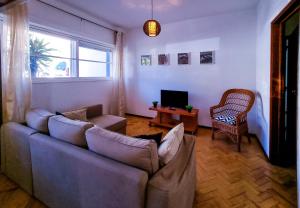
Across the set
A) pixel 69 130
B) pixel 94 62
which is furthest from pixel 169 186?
pixel 94 62

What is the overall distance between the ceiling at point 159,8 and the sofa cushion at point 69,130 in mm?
2444

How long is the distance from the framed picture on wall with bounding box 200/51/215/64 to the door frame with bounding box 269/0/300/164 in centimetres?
154

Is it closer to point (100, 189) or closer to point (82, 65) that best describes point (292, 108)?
point (100, 189)

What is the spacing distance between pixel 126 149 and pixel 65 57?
3.15 metres

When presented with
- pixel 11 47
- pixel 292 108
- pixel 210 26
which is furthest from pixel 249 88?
pixel 11 47

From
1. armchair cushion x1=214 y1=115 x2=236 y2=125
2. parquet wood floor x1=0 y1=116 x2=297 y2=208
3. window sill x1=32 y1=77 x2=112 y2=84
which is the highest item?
window sill x1=32 y1=77 x2=112 y2=84

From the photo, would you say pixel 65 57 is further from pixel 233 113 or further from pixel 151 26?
pixel 233 113

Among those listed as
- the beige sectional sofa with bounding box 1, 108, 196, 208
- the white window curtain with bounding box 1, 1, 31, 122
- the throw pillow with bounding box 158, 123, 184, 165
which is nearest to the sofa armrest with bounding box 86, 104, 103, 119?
the white window curtain with bounding box 1, 1, 31, 122

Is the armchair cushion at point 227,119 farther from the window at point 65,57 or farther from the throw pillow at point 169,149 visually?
the window at point 65,57

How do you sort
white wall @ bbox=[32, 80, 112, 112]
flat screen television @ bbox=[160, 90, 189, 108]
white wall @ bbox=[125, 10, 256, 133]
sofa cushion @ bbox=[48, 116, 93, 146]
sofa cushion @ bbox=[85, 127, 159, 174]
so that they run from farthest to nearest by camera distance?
flat screen television @ bbox=[160, 90, 189, 108]
white wall @ bbox=[125, 10, 256, 133]
white wall @ bbox=[32, 80, 112, 112]
sofa cushion @ bbox=[48, 116, 93, 146]
sofa cushion @ bbox=[85, 127, 159, 174]

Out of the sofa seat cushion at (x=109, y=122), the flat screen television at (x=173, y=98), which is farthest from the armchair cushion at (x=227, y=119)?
the sofa seat cushion at (x=109, y=122)

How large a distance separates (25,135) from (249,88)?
3.71m

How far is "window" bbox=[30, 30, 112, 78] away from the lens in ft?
10.4

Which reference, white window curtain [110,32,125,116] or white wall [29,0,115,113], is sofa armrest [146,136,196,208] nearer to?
white wall [29,0,115,113]
